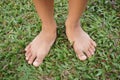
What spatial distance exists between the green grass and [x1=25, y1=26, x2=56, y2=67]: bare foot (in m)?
0.04

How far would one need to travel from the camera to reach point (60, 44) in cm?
216

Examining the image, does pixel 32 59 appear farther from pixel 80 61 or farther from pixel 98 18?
pixel 98 18

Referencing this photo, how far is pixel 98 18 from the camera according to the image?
7.63ft

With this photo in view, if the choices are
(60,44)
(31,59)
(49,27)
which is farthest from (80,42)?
(31,59)

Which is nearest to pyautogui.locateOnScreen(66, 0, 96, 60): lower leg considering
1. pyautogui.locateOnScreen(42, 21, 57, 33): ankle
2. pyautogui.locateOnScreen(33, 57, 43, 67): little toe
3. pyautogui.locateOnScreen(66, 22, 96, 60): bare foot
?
pyautogui.locateOnScreen(66, 22, 96, 60): bare foot

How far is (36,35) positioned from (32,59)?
0.24m

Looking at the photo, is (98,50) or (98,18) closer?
(98,50)

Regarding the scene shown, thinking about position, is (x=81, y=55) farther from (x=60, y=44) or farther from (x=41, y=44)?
(x=41, y=44)

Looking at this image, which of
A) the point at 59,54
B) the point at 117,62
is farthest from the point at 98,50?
the point at 59,54

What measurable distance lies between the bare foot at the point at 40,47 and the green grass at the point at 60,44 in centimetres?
4

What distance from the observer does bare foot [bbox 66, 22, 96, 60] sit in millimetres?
2059

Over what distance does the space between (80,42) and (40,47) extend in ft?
0.98

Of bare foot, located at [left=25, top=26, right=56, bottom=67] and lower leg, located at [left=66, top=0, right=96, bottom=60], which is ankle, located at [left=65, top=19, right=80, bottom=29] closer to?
lower leg, located at [left=66, top=0, right=96, bottom=60]

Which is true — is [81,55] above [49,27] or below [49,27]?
below
